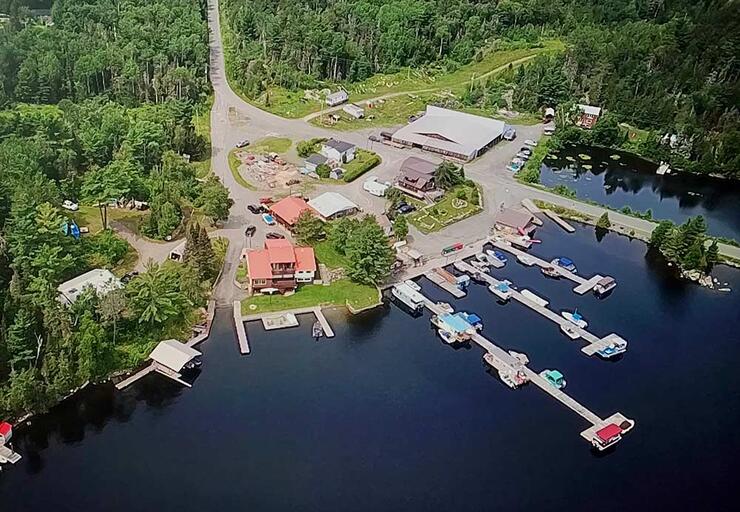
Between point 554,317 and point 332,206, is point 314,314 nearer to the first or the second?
point 332,206

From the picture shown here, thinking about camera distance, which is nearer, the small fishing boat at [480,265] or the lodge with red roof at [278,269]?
the lodge with red roof at [278,269]

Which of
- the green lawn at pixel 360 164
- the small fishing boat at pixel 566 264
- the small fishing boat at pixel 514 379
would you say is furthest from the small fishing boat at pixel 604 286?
the green lawn at pixel 360 164

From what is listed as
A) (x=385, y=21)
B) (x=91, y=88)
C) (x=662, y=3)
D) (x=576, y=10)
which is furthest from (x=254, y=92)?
(x=662, y=3)

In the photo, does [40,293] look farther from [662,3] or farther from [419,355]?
[662,3]

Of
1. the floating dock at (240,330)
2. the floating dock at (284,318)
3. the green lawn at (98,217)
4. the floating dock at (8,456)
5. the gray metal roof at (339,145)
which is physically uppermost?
the gray metal roof at (339,145)

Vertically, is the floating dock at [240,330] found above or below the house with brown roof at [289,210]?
below

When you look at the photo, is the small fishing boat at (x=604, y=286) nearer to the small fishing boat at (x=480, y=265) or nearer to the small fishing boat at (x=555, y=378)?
the small fishing boat at (x=480, y=265)
